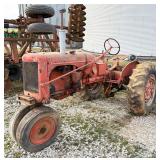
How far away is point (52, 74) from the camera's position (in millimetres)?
4207

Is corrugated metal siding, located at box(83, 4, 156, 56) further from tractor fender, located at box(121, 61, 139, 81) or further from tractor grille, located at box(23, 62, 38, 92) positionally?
tractor grille, located at box(23, 62, 38, 92)

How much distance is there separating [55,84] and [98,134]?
113cm

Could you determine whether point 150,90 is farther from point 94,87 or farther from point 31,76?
point 31,76

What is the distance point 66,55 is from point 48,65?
544 mm

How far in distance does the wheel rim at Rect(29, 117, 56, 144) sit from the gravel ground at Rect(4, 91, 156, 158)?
0.57 ft

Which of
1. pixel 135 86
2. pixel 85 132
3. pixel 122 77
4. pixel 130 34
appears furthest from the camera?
pixel 130 34

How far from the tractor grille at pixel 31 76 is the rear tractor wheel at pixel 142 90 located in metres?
1.90

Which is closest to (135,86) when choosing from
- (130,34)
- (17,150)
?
(17,150)

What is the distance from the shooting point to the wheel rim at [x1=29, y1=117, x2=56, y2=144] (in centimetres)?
359

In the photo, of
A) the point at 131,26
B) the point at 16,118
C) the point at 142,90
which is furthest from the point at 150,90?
the point at 131,26

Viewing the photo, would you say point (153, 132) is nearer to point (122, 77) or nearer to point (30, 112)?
point (122, 77)

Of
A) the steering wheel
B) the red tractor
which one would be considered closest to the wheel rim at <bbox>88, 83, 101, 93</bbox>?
the red tractor

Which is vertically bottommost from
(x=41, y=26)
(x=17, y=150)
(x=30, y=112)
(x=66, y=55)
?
(x=17, y=150)

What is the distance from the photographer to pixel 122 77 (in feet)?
17.9
